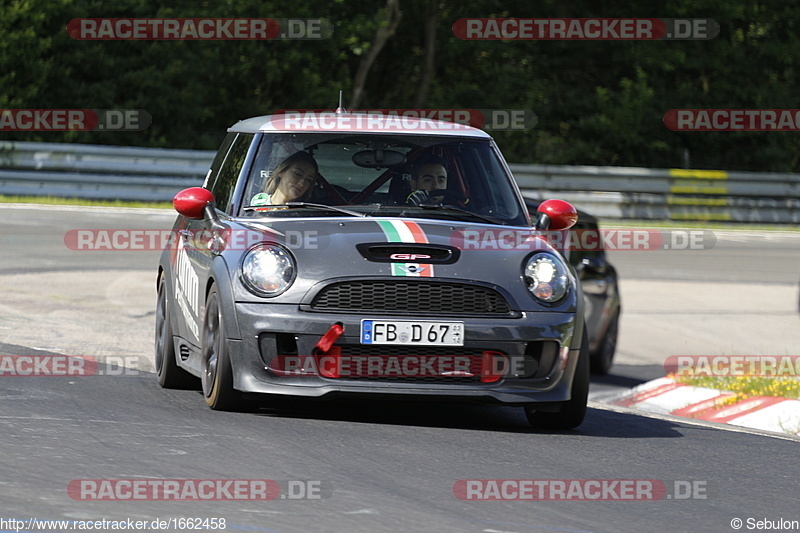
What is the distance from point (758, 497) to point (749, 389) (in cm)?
450

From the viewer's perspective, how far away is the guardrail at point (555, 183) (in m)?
20.3

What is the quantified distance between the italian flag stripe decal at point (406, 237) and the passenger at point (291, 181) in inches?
24.9

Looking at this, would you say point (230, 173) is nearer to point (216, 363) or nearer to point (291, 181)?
point (291, 181)

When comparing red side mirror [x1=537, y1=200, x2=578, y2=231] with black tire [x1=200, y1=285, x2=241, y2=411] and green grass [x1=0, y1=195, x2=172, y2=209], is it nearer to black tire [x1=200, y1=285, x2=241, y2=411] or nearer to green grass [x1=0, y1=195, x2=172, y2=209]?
black tire [x1=200, y1=285, x2=241, y2=411]

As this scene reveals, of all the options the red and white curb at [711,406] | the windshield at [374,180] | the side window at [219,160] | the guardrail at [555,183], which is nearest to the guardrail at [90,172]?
the guardrail at [555,183]

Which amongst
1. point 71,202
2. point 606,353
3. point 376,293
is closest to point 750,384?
point 606,353

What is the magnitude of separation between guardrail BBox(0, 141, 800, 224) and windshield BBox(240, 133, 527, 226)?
12.8 meters

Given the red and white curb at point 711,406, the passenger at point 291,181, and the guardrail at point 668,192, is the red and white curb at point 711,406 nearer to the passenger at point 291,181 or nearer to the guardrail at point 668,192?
the passenger at point 291,181

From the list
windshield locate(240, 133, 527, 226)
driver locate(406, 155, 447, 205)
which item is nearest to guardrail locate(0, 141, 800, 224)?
windshield locate(240, 133, 527, 226)

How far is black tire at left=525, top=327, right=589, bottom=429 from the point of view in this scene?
735cm

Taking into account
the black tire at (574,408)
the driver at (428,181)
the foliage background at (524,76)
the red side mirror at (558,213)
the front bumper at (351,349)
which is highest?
the foliage background at (524,76)

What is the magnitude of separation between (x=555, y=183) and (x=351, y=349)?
16.4m

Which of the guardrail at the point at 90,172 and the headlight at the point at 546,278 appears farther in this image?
the guardrail at the point at 90,172

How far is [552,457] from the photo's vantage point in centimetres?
650
